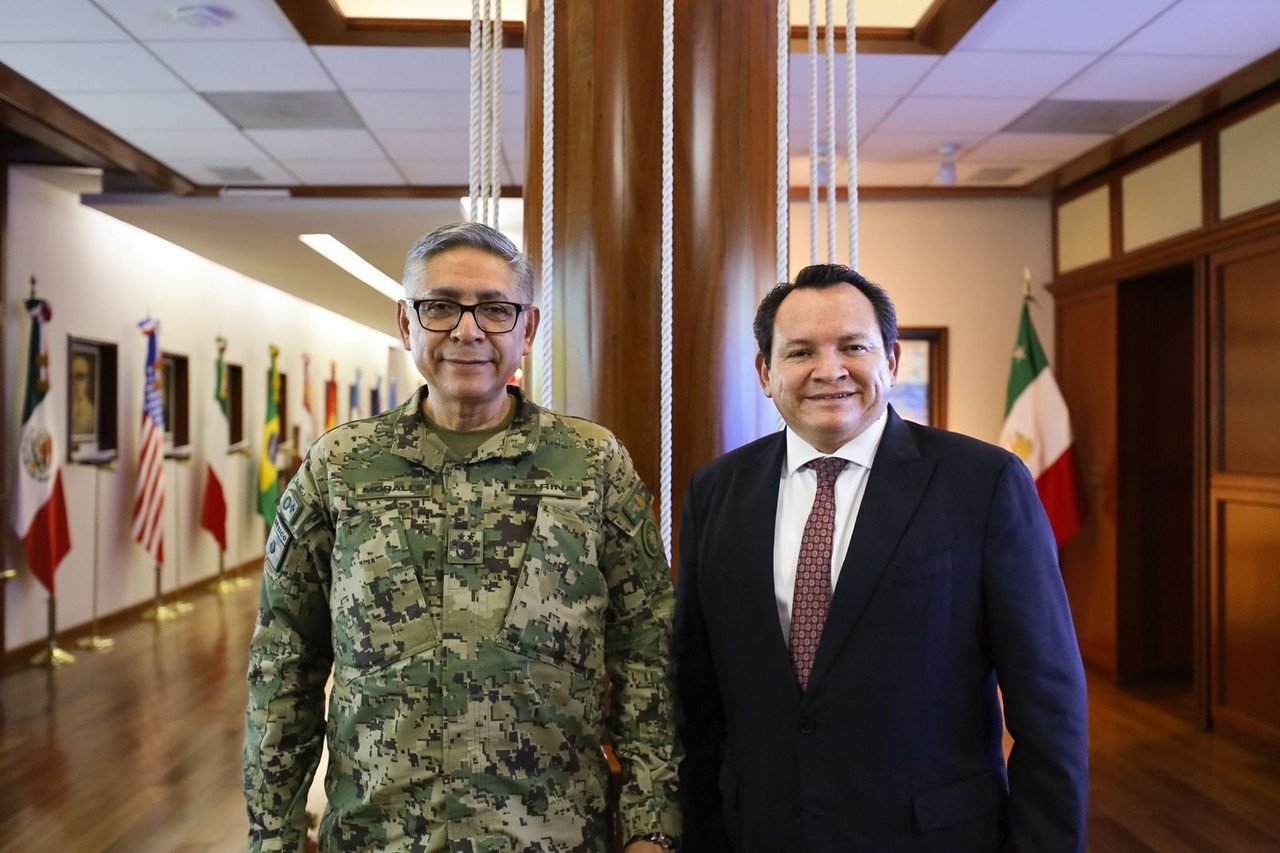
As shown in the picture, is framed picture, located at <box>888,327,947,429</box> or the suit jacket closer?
the suit jacket

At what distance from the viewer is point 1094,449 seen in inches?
227

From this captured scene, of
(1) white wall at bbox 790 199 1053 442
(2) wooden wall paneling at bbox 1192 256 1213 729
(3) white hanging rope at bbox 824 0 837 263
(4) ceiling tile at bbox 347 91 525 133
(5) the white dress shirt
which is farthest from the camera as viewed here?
(1) white wall at bbox 790 199 1053 442

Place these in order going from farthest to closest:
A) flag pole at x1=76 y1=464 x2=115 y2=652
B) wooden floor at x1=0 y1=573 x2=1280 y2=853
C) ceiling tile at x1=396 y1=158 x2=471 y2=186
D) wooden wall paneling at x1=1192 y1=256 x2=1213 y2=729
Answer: flag pole at x1=76 y1=464 x2=115 y2=652 → ceiling tile at x1=396 y1=158 x2=471 y2=186 → wooden wall paneling at x1=1192 y1=256 x2=1213 y2=729 → wooden floor at x1=0 y1=573 x2=1280 y2=853

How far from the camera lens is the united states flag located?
720 cm

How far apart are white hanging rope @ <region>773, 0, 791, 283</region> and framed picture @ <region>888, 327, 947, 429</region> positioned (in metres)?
4.73

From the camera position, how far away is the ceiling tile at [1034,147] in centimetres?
511

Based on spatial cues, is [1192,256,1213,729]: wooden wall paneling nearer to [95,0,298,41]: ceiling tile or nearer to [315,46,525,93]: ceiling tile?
[315,46,525,93]: ceiling tile

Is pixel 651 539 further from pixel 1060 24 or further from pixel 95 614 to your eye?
pixel 95 614

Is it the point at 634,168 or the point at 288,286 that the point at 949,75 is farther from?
the point at 288,286


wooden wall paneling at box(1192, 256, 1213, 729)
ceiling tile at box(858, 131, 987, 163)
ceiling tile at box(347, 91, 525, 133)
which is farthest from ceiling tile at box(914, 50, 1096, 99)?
ceiling tile at box(347, 91, 525, 133)

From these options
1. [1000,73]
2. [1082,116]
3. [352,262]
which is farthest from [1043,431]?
[352,262]

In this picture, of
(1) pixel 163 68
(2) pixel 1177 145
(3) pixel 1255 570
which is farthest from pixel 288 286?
(3) pixel 1255 570

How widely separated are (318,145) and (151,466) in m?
3.24

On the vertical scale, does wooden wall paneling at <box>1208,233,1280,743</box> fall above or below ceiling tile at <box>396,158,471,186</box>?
below
